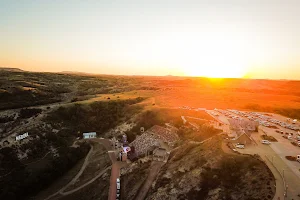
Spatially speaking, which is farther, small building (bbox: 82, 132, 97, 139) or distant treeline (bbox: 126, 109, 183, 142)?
small building (bbox: 82, 132, 97, 139)

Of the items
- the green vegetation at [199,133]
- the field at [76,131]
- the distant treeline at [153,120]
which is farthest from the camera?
the distant treeline at [153,120]

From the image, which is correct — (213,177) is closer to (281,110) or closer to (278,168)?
(278,168)

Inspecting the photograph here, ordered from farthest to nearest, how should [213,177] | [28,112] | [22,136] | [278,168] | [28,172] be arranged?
[28,112] → [22,136] → [28,172] → [213,177] → [278,168]

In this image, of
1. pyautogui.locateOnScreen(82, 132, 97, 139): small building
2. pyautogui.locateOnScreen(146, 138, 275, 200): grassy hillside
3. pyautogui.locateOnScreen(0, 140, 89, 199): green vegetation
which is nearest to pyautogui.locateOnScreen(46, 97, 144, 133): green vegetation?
pyautogui.locateOnScreen(82, 132, 97, 139): small building

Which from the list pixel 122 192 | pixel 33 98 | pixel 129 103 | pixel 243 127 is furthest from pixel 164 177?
pixel 33 98

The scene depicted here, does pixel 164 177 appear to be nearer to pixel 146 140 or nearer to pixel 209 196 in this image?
pixel 209 196

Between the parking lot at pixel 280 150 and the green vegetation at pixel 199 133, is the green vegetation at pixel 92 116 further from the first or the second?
the parking lot at pixel 280 150

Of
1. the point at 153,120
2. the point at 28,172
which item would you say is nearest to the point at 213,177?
the point at 153,120

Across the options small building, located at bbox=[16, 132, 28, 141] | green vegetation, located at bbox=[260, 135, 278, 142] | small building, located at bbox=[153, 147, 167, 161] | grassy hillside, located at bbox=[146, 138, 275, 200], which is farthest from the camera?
small building, located at bbox=[16, 132, 28, 141]

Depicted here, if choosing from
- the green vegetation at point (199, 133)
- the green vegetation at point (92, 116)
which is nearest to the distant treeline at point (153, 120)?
the green vegetation at point (199, 133)

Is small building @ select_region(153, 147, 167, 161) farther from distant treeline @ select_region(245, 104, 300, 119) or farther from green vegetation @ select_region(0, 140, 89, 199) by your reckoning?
distant treeline @ select_region(245, 104, 300, 119)

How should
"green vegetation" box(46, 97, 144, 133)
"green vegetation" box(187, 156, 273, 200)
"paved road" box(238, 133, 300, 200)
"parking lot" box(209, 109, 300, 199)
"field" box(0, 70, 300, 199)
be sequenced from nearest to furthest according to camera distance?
"paved road" box(238, 133, 300, 200), "parking lot" box(209, 109, 300, 199), "green vegetation" box(187, 156, 273, 200), "field" box(0, 70, 300, 199), "green vegetation" box(46, 97, 144, 133)

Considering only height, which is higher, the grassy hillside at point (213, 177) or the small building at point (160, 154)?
the grassy hillside at point (213, 177)
